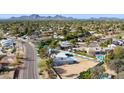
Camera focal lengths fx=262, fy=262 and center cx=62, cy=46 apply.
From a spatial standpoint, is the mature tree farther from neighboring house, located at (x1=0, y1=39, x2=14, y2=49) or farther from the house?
neighboring house, located at (x1=0, y1=39, x2=14, y2=49)

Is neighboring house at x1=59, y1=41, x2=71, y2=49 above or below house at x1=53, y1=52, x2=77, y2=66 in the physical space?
above

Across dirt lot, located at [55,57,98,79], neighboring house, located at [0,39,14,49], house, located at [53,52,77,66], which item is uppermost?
neighboring house, located at [0,39,14,49]

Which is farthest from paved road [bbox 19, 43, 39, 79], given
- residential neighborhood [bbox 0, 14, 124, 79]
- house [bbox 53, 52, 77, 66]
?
house [bbox 53, 52, 77, 66]

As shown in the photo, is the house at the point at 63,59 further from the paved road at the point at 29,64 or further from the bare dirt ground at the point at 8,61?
the bare dirt ground at the point at 8,61

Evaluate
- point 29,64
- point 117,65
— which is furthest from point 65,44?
point 117,65

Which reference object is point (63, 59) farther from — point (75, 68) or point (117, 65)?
point (117, 65)
